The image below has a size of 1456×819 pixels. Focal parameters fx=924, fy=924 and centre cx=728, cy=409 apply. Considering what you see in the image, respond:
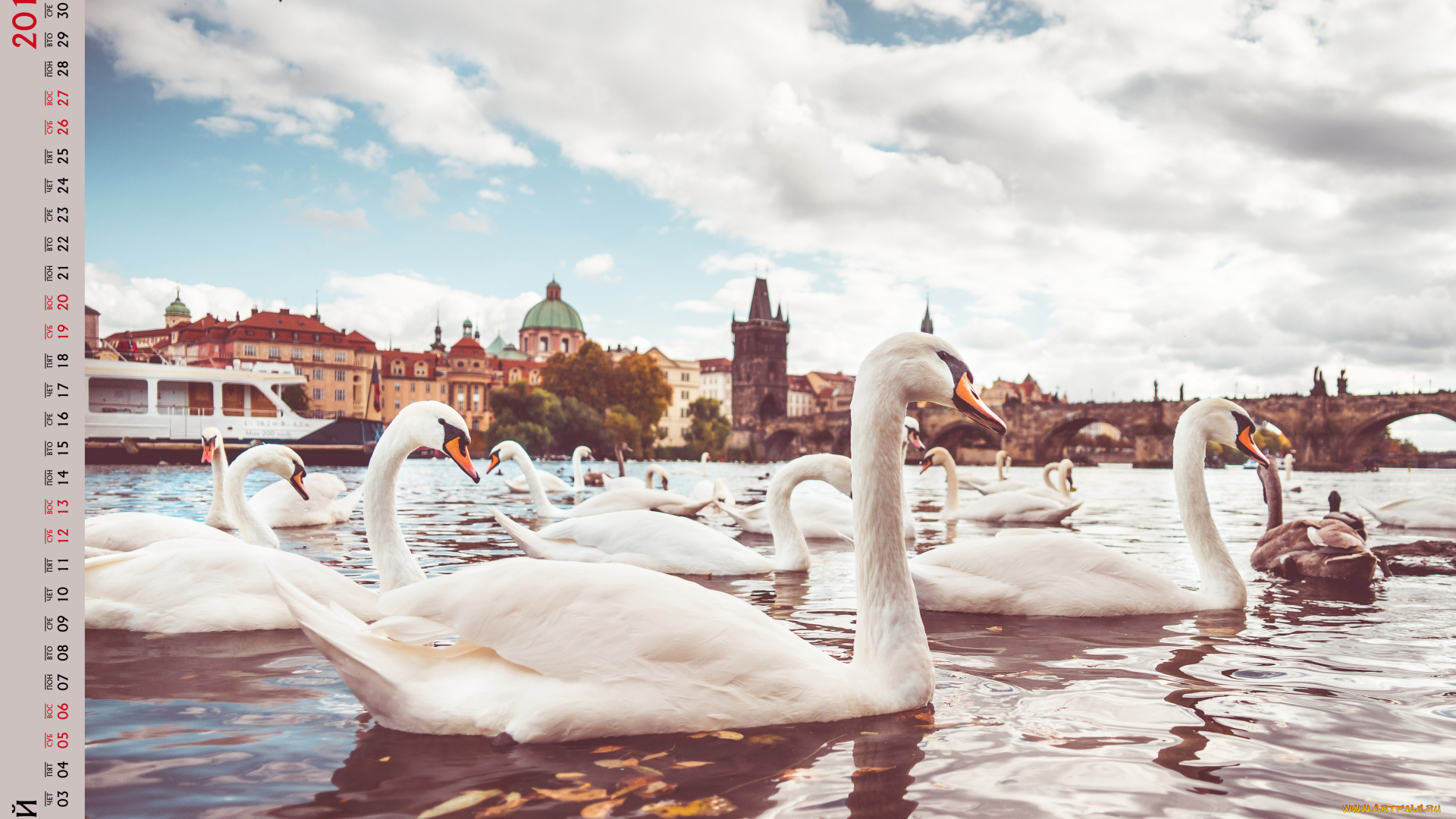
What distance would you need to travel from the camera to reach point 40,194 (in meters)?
2.02

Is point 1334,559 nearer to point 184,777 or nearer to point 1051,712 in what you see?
point 1051,712

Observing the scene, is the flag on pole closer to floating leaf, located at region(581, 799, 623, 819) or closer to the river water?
the river water

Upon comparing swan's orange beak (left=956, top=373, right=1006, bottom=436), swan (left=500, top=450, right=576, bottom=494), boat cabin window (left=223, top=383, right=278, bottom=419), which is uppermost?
boat cabin window (left=223, top=383, right=278, bottom=419)

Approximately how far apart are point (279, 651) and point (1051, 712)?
325cm

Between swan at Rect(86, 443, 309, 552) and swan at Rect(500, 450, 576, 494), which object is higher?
swan at Rect(86, 443, 309, 552)

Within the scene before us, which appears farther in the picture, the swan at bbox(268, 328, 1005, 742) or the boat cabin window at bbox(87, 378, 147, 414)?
the boat cabin window at bbox(87, 378, 147, 414)

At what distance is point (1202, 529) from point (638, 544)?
147 inches

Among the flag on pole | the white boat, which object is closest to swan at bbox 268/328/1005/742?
the white boat

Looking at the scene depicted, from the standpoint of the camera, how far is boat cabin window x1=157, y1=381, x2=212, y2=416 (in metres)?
34.9

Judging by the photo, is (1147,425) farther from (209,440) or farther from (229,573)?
(229,573)

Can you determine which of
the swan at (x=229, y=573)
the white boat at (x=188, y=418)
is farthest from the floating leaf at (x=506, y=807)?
the white boat at (x=188, y=418)

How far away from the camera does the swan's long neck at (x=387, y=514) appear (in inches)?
173

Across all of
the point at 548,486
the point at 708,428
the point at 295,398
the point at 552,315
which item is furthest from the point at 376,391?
the point at 552,315

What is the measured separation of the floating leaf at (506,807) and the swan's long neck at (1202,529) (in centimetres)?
449
